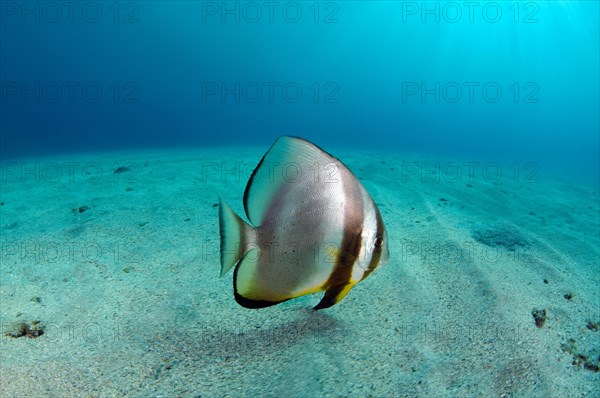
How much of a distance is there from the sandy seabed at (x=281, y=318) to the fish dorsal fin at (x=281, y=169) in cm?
124

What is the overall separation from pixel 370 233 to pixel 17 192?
24.0 ft

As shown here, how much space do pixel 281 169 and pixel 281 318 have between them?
1631 millimetres

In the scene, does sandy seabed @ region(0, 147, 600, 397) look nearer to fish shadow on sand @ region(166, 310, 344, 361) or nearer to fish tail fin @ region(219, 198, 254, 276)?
fish shadow on sand @ region(166, 310, 344, 361)


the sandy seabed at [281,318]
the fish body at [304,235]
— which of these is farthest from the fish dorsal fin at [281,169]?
the sandy seabed at [281,318]

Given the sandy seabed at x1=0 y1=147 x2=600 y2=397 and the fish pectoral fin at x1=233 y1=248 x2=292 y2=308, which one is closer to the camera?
the fish pectoral fin at x1=233 y1=248 x2=292 y2=308

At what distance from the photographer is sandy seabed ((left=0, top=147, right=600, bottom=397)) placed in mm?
2055

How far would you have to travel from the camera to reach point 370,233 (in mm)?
1271

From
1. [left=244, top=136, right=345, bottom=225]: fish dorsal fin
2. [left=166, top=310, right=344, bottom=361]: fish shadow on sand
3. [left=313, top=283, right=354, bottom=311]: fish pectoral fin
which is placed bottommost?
[left=166, top=310, right=344, bottom=361]: fish shadow on sand

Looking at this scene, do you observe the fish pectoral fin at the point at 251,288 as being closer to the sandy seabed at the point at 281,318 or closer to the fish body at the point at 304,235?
the fish body at the point at 304,235

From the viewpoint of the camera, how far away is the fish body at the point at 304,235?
1.27 m

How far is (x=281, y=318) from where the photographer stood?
2635mm
